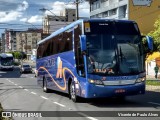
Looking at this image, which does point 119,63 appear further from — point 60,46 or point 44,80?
point 44,80

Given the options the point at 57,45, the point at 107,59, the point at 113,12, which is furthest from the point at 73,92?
the point at 113,12

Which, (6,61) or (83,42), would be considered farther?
(6,61)

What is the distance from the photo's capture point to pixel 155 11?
70562 millimetres

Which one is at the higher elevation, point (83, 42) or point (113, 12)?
point (113, 12)

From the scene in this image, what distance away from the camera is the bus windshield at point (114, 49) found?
15.2 m

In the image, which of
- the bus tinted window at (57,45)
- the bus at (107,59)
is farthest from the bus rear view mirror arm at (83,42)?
the bus tinted window at (57,45)

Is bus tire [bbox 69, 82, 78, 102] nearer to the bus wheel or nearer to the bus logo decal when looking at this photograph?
the bus wheel

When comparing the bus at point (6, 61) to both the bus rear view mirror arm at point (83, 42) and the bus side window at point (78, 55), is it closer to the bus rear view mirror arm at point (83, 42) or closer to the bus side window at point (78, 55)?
the bus side window at point (78, 55)

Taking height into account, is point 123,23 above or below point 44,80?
above

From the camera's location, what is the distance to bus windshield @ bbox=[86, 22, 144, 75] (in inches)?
600

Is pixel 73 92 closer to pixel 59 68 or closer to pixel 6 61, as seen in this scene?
pixel 59 68

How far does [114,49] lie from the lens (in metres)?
15.4

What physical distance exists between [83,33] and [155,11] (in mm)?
56907

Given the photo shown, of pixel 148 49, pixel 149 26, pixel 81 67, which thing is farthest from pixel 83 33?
pixel 149 26
